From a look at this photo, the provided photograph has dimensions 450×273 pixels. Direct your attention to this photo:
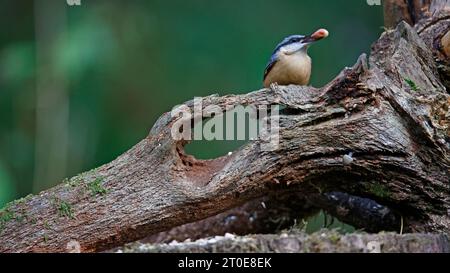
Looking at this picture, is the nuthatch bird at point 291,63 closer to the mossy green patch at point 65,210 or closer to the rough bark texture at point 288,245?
the mossy green patch at point 65,210

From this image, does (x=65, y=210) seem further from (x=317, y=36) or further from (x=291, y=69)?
(x=317, y=36)

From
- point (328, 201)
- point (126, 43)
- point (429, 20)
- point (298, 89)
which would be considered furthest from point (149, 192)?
point (126, 43)

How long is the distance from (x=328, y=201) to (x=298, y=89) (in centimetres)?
90

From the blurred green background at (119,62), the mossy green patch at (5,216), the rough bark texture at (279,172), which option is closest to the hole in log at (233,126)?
the rough bark texture at (279,172)

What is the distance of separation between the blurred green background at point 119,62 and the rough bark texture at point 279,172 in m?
2.09

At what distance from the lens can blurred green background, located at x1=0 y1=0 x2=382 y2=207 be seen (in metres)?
5.21

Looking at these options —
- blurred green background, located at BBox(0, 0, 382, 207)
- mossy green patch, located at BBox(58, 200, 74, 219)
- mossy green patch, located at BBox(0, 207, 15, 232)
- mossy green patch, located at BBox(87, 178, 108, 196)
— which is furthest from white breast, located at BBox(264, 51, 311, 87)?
blurred green background, located at BBox(0, 0, 382, 207)

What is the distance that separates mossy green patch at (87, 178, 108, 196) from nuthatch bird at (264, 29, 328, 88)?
104 cm

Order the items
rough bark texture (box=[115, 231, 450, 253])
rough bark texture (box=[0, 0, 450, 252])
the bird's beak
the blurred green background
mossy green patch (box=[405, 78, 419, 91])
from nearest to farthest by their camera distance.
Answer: rough bark texture (box=[115, 231, 450, 253]) → rough bark texture (box=[0, 0, 450, 252]) → mossy green patch (box=[405, 78, 419, 91]) → the bird's beak → the blurred green background

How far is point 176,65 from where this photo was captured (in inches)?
229

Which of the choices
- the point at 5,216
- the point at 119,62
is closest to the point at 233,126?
the point at 5,216

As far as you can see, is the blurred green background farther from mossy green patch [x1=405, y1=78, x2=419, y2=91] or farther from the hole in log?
mossy green patch [x1=405, y1=78, x2=419, y2=91]

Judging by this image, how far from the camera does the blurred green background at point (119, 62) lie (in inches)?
205

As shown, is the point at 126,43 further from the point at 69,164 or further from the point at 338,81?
the point at 338,81
